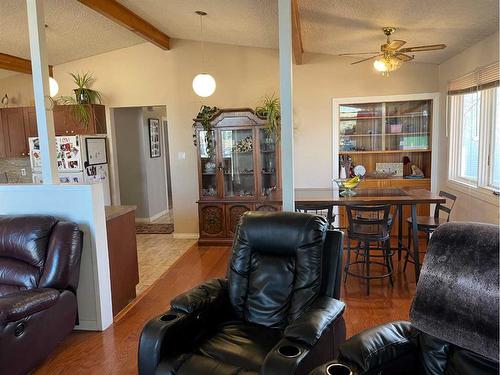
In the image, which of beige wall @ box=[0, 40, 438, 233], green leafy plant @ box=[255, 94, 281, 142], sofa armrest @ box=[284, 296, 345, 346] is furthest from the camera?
beige wall @ box=[0, 40, 438, 233]

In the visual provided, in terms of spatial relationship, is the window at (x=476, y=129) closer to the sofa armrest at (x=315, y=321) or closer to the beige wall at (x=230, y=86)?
the beige wall at (x=230, y=86)

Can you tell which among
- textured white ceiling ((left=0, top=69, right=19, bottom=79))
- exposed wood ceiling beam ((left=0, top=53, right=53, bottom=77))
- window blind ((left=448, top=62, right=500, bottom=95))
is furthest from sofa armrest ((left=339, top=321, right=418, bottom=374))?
textured white ceiling ((left=0, top=69, right=19, bottom=79))

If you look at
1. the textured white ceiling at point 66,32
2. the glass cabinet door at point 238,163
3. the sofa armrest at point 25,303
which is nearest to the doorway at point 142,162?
the textured white ceiling at point 66,32

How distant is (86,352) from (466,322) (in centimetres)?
245

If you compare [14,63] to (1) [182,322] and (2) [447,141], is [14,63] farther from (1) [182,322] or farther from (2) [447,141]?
(2) [447,141]

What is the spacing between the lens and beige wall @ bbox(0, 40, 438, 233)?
5434mm

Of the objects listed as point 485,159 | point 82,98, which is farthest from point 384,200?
point 82,98

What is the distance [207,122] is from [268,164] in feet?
3.38

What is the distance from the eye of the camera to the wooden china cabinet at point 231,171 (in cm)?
533

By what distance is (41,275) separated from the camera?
2.62 meters

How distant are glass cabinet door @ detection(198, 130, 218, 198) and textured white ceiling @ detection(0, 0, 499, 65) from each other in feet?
4.58

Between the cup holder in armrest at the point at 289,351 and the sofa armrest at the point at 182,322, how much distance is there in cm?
55

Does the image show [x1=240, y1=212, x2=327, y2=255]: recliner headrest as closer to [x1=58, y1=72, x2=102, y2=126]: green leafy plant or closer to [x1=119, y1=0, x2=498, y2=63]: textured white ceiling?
[x1=119, y1=0, x2=498, y2=63]: textured white ceiling

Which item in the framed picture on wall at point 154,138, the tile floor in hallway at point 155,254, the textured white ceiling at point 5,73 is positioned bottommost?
the tile floor in hallway at point 155,254
